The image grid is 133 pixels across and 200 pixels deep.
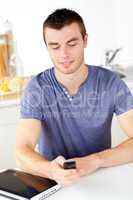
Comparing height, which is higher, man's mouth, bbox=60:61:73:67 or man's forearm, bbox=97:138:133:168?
man's mouth, bbox=60:61:73:67

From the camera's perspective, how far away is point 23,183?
4.09ft

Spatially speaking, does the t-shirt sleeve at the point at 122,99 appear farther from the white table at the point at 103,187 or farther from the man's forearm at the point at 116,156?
the white table at the point at 103,187

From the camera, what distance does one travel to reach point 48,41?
1.51m

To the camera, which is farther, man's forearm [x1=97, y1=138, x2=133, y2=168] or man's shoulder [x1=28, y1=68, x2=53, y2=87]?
man's shoulder [x1=28, y1=68, x2=53, y2=87]

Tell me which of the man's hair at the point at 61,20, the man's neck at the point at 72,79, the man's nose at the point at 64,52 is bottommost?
the man's neck at the point at 72,79

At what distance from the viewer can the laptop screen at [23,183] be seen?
1.19 metres

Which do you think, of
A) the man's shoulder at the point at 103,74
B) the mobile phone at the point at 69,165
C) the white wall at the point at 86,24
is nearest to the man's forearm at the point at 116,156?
the mobile phone at the point at 69,165

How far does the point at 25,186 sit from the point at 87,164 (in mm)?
237

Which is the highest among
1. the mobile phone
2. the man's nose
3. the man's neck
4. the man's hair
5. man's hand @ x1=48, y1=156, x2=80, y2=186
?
the man's hair

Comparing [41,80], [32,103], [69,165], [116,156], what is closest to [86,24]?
[41,80]

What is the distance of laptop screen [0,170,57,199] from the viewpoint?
3.89 feet

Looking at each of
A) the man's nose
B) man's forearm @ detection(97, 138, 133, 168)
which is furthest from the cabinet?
man's forearm @ detection(97, 138, 133, 168)

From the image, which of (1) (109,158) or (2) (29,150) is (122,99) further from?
(2) (29,150)

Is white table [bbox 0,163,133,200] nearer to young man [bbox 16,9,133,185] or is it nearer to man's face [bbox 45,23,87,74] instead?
young man [bbox 16,9,133,185]
